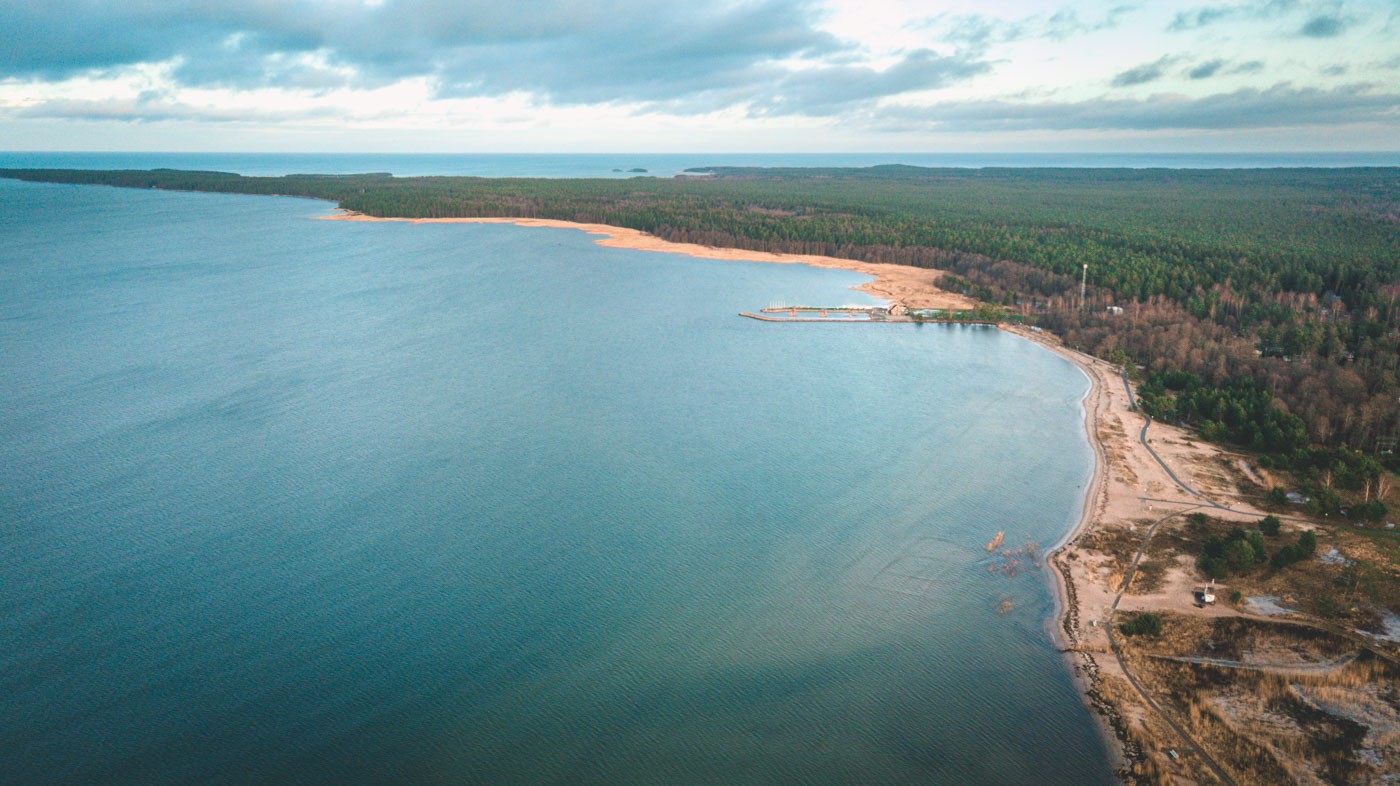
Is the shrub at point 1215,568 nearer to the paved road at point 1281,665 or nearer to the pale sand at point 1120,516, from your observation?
the pale sand at point 1120,516

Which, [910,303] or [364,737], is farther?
[910,303]

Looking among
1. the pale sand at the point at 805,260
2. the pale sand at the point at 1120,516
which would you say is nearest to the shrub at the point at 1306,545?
the pale sand at the point at 1120,516

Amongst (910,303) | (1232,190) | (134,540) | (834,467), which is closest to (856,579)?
(834,467)

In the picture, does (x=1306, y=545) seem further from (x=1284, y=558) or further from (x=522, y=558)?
(x=522, y=558)

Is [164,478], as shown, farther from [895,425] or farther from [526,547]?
[895,425]

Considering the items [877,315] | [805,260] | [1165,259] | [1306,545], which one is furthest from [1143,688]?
[805,260]

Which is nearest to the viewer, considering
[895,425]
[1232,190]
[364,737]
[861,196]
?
[364,737]
